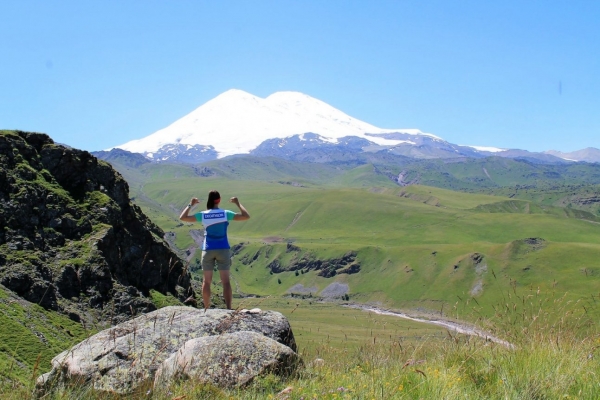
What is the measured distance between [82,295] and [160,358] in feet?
218

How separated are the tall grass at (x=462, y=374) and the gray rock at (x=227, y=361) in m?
0.24

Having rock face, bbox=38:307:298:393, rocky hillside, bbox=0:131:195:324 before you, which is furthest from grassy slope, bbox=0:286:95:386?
rock face, bbox=38:307:298:393

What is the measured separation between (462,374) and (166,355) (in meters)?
5.54

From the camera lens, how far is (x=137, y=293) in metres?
74.2

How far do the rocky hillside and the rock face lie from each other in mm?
50445

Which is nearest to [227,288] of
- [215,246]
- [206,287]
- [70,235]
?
[206,287]

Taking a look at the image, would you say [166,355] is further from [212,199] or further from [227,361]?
[212,199]

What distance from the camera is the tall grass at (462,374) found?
23.4 feet

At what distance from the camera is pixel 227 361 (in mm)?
8812

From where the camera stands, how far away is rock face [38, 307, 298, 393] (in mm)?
8531

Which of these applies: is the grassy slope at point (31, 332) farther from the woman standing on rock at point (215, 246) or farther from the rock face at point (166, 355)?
the rock face at point (166, 355)

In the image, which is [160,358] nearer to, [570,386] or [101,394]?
[101,394]

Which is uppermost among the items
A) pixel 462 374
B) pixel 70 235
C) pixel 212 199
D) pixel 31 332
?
pixel 212 199

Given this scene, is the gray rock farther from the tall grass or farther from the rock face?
the tall grass
